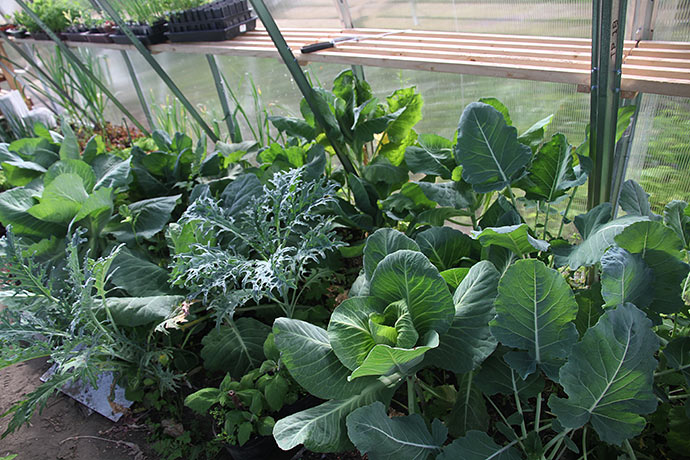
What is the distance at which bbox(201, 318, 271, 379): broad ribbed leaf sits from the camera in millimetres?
1438

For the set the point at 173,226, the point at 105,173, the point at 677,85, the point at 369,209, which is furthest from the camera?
the point at 105,173

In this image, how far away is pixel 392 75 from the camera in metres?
2.16

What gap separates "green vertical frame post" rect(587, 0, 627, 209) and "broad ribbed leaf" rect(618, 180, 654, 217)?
12 centimetres

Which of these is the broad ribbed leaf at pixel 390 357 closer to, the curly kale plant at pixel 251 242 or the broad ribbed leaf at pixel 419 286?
the broad ribbed leaf at pixel 419 286

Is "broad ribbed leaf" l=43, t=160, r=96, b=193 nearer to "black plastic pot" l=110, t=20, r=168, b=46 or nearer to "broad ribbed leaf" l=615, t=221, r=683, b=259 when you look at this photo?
"black plastic pot" l=110, t=20, r=168, b=46

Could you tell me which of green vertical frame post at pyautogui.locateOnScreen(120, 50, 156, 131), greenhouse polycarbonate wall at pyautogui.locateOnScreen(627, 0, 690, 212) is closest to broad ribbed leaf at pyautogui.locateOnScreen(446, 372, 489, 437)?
greenhouse polycarbonate wall at pyautogui.locateOnScreen(627, 0, 690, 212)

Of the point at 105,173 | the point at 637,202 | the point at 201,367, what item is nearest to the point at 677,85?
the point at 637,202

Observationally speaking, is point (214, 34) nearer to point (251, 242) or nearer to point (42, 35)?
point (251, 242)

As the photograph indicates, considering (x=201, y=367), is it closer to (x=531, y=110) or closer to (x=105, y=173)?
(x=105, y=173)

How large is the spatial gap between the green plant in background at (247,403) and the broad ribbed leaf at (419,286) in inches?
15.9

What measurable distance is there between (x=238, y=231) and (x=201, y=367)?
495 mm

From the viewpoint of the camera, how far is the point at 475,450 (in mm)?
920

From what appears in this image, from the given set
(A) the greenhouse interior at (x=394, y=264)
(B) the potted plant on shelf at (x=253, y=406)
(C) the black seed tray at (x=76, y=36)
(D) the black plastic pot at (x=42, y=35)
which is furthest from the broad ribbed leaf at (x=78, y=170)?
(D) the black plastic pot at (x=42, y=35)

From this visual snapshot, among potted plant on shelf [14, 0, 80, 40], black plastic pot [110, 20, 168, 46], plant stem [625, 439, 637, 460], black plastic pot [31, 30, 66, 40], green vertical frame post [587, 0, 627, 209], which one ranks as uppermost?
potted plant on shelf [14, 0, 80, 40]
